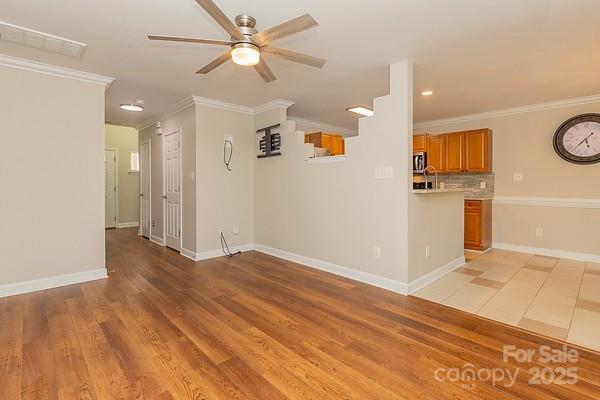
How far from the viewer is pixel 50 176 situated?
3.17 m

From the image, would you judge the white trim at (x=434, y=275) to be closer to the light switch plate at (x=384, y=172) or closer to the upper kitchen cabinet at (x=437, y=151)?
the light switch plate at (x=384, y=172)

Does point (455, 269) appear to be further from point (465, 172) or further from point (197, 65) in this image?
point (197, 65)

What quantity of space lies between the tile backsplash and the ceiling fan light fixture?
4947mm

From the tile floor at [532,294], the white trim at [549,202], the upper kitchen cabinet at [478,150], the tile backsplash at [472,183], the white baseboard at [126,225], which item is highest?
the upper kitchen cabinet at [478,150]

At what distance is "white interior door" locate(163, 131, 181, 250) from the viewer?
4879 millimetres

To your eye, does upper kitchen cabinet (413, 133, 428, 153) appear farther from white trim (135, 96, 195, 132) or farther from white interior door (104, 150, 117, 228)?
white interior door (104, 150, 117, 228)

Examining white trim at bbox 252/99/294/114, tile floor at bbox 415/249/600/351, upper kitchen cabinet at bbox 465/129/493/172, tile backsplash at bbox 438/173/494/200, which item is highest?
white trim at bbox 252/99/294/114

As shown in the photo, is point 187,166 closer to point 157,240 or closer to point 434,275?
point 157,240

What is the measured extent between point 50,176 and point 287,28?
3.13 m

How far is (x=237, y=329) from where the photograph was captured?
2268 millimetres

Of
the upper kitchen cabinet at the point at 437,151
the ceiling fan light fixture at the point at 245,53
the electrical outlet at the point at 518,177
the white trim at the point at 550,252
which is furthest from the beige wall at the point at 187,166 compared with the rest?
the electrical outlet at the point at 518,177

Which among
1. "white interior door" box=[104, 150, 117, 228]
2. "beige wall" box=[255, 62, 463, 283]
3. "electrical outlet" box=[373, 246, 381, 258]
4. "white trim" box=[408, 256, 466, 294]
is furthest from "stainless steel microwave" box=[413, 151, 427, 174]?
"white interior door" box=[104, 150, 117, 228]

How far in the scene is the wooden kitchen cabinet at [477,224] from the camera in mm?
4809

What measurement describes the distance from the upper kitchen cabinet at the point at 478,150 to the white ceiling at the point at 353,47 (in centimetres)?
76
